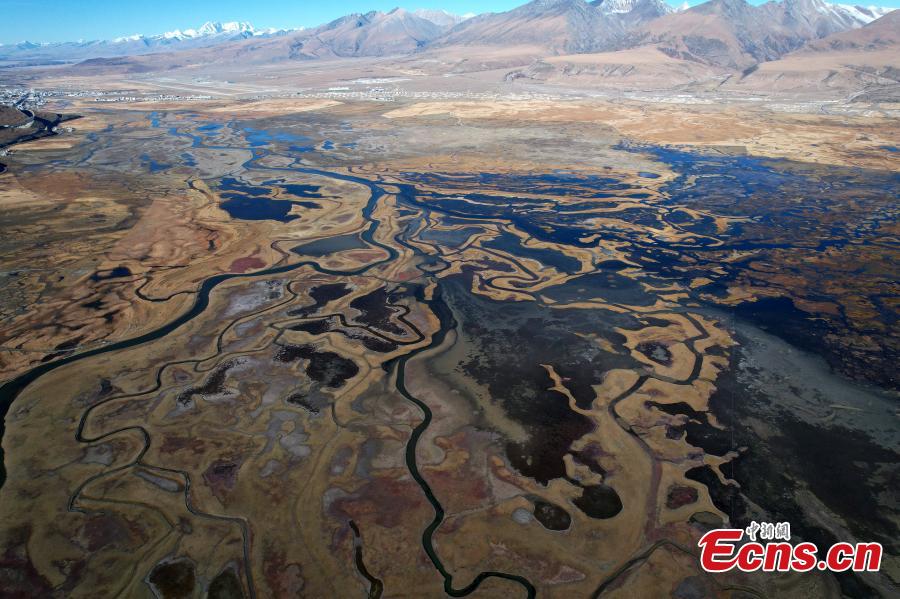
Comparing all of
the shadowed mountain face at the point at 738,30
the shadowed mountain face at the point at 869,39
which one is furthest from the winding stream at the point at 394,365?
the shadowed mountain face at the point at 869,39

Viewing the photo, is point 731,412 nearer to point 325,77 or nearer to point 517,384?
point 517,384

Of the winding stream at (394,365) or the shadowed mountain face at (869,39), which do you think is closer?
the winding stream at (394,365)

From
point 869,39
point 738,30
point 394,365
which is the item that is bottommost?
point 394,365

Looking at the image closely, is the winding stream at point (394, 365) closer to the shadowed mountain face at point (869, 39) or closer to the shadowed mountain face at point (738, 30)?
the shadowed mountain face at point (738, 30)

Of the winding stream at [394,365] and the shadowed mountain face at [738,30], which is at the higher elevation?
the shadowed mountain face at [738,30]

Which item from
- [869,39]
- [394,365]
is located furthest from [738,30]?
[394,365]

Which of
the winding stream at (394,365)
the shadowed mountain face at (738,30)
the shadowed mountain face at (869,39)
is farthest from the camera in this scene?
the shadowed mountain face at (738,30)

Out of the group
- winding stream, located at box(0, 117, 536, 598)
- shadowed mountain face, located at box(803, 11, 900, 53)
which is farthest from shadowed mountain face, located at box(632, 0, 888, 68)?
winding stream, located at box(0, 117, 536, 598)

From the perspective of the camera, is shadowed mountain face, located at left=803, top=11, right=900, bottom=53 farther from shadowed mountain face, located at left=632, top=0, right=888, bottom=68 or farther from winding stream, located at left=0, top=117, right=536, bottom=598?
winding stream, located at left=0, top=117, right=536, bottom=598

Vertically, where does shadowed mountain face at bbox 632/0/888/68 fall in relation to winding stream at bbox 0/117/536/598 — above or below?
above

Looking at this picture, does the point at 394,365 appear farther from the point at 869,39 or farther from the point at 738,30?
the point at 738,30

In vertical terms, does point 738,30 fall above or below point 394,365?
above
